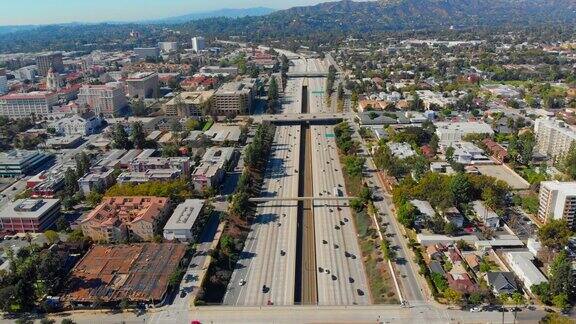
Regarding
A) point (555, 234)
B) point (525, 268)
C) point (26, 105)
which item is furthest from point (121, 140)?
point (555, 234)

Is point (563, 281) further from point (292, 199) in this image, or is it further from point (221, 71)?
point (221, 71)

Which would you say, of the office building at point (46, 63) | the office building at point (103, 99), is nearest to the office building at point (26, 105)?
the office building at point (103, 99)

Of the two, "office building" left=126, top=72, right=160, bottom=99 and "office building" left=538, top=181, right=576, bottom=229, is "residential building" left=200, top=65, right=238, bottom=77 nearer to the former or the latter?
"office building" left=126, top=72, right=160, bottom=99

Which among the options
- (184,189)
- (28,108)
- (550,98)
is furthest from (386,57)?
(184,189)

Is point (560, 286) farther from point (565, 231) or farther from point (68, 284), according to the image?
point (68, 284)

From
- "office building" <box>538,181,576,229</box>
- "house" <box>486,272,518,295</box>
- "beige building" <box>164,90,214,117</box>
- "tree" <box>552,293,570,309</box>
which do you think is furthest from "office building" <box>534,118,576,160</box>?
"beige building" <box>164,90,214,117</box>

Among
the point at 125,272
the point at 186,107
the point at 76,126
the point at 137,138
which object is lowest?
the point at 125,272

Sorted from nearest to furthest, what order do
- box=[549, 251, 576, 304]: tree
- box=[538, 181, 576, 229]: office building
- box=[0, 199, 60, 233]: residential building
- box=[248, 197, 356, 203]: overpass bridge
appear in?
box=[549, 251, 576, 304]: tree → box=[538, 181, 576, 229]: office building → box=[0, 199, 60, 233]: residential building → box=[248, 197, 356, 203]: overpass bridge
